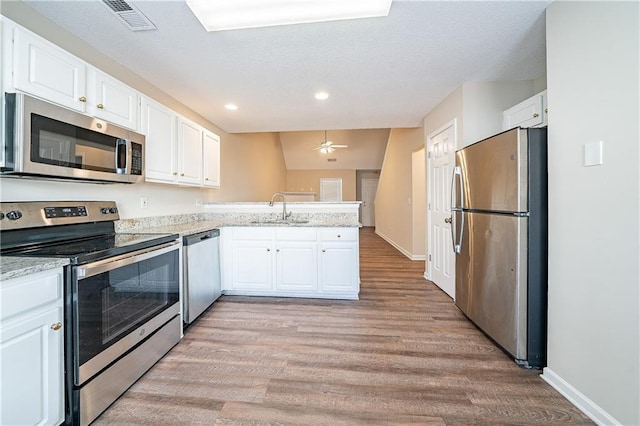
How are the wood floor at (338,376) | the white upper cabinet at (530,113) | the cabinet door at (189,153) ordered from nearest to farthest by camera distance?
the wood floor at (338,376), the white upper cabinet at (530,113), the cabinet door at (189,153)

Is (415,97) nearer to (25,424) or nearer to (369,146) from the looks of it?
(25,424)

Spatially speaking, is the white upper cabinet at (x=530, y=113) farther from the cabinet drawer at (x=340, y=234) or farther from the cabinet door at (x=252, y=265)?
the cabinet door at (x=252, y=265)

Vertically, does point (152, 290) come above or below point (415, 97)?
below

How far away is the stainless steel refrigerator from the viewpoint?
185cm

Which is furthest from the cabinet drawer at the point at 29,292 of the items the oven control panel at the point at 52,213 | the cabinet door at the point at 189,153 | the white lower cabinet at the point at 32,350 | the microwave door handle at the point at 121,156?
the cabinet door at the point at 189,153

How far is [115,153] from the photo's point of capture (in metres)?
2.00

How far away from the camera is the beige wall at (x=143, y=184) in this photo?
1.74m

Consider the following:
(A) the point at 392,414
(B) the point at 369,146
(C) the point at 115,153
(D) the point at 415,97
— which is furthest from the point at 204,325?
(B) the point at 369,146

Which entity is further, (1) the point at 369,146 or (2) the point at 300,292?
(1) the point at 369,146

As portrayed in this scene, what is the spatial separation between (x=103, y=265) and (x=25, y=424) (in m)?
0.69

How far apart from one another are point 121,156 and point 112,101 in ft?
1.34

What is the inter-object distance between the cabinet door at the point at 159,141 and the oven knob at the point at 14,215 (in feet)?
2.92

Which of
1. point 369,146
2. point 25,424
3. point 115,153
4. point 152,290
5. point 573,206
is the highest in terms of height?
point 369,146

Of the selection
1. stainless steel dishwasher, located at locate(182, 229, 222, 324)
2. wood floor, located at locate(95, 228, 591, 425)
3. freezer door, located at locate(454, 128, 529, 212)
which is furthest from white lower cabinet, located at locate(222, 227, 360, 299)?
freezer door, located at locate(454, 128, 529, 212)
